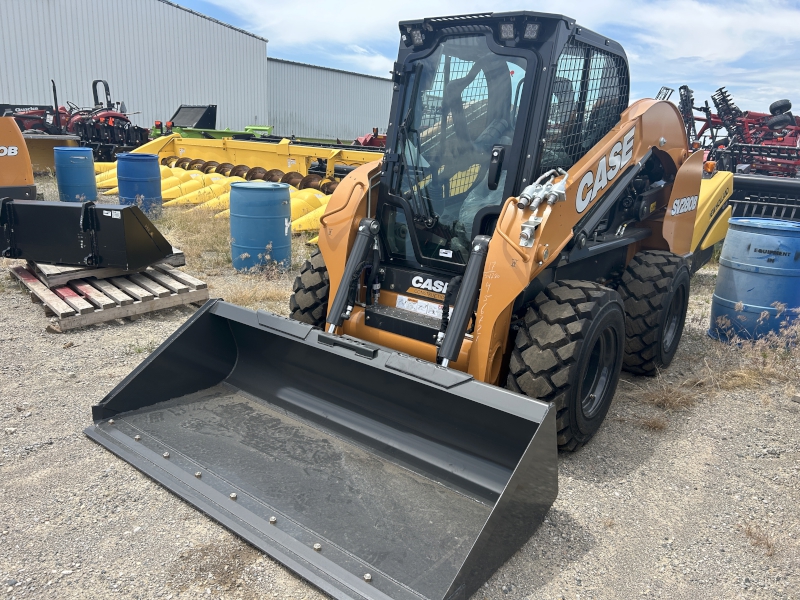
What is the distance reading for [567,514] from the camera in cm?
317

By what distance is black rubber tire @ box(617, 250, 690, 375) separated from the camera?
476cm

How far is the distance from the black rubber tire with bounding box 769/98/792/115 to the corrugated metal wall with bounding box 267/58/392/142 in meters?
21.2

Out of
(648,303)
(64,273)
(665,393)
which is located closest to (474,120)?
(648,303)

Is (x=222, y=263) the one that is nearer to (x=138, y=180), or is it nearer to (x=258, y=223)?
(x=258, y=223)

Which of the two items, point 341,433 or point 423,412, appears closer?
point 423,412

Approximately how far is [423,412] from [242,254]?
462 cm

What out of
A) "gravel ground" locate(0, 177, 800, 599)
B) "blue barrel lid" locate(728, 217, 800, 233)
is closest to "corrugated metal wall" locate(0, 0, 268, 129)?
"gravel ground" locate(0, 177, 800, 599)

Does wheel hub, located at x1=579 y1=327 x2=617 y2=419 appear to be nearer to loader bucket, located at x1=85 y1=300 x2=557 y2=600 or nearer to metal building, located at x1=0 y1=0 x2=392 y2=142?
loader bucket, located at x1=85 y1=300 x2=557 y2=600

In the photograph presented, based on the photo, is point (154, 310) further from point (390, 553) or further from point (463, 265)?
point (390, 553)

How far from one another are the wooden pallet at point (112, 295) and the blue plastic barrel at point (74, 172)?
481 centimetres

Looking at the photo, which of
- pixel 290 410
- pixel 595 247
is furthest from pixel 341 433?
pixel 595 247

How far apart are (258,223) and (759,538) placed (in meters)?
5.76

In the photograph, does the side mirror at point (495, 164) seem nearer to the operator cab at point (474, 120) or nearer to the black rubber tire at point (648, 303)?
the operator cab at point (474, 120)

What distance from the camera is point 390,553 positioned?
269cm
